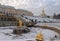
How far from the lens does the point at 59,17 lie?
187 ft

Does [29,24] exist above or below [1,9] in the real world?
below

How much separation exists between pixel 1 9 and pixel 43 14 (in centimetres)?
1600

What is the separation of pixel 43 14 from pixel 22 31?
42477 mm

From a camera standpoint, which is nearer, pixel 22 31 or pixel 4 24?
pixel 22 31

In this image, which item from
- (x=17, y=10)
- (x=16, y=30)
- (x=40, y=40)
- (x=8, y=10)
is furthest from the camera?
(x=17, y=10)

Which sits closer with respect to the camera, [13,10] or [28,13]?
[13,10]

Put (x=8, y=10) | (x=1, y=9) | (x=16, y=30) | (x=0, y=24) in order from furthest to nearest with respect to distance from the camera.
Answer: (x=8, y=10), (x=1, y=9), (x=0, y=24), (x=16, y=30)

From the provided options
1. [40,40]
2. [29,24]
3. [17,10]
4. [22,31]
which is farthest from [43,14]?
[40,40]

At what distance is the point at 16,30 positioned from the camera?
16.4 meters

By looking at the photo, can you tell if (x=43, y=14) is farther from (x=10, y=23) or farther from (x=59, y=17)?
(x=10, y=23)

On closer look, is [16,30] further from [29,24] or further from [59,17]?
[59,17]

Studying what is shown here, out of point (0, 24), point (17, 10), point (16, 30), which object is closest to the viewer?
point (16, 30)

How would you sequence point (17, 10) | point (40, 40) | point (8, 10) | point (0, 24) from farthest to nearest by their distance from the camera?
point (17, 10) < point (8, 10) < point (0, 24) < point (40, 40)

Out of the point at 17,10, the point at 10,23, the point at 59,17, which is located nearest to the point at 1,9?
the point at 17,10
